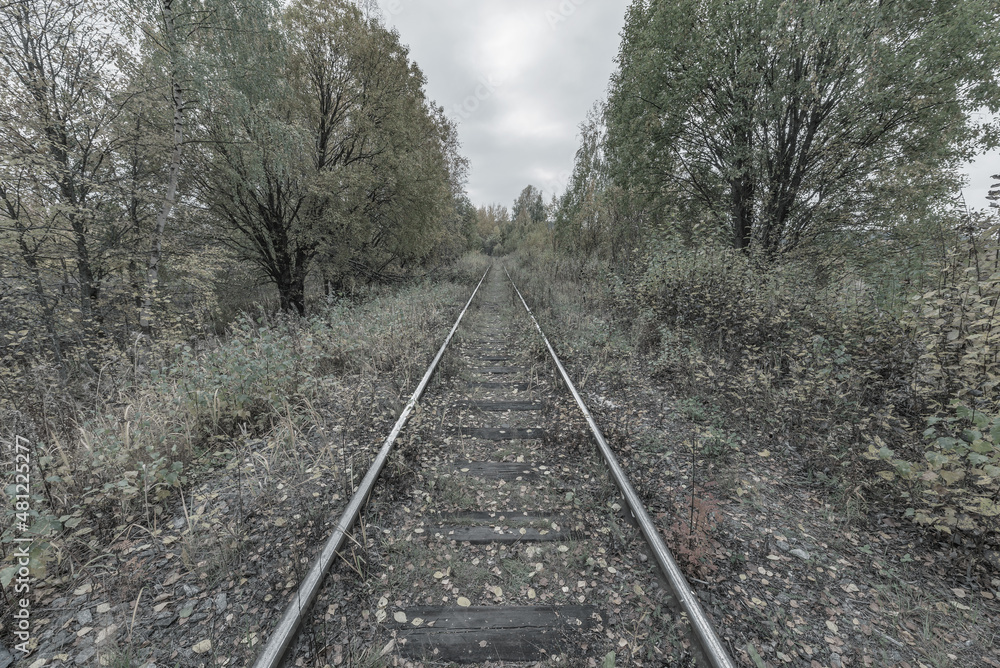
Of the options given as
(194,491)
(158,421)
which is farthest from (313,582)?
(158,421)

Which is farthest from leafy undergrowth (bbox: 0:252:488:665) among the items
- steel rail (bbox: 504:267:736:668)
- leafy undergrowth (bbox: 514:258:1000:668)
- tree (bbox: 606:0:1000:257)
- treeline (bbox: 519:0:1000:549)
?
tree (bbox: 606:0:1000:257)

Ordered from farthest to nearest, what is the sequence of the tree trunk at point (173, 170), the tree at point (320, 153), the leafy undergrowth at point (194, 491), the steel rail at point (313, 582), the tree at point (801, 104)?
the tree at point (320, 153) < the tree trunk at point (173, 170) < the tree at point (801, 104) < the leafy undergrowth at point (194, 491) < the steel rail at point (313, 582)

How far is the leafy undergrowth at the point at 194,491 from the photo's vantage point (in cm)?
210

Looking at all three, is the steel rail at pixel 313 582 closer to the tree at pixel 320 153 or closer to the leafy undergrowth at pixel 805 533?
the leafy undergrowth at pixel 805 533

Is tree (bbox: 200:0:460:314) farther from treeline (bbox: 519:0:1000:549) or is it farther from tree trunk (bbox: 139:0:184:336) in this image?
treeline (bbox: 519:0:1000:549)

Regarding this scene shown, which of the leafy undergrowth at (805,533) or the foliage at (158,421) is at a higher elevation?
the foliage at (158,421)

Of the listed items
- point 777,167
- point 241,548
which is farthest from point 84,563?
point 777,167

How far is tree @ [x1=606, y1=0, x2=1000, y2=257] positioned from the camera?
5.86 metres

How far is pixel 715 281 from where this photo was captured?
6.55 metres

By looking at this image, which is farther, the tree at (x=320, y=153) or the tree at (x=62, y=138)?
the tree at (x=320, y=153)

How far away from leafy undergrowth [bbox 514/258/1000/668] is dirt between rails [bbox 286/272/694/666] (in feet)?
1.30

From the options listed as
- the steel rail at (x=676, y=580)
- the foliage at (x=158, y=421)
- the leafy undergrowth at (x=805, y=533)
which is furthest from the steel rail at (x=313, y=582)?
the leafy undergrowth at (x=805, y=533)

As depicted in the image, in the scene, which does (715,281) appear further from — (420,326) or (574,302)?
(420,326)

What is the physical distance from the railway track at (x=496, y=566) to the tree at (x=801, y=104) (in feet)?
21.9
